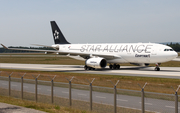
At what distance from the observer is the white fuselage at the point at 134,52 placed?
3789 cm

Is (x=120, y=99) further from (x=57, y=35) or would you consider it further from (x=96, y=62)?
(x=57, y=35)

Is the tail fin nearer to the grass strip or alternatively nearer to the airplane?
the airplane

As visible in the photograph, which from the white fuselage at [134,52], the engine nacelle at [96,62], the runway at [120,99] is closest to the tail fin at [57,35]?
the white fuselage at [134,52]

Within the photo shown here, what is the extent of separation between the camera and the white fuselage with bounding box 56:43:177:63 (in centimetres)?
3789

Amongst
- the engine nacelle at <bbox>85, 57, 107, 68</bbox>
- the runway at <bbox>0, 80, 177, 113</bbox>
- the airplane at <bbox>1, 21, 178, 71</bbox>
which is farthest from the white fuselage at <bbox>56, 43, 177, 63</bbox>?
the runway at <bbox>0, 80, 177, 113</bbox>

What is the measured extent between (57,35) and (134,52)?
20662 mm

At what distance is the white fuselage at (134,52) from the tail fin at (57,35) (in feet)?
24.9

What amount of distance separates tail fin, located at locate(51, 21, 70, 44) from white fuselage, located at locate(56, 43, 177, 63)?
24.9 feet

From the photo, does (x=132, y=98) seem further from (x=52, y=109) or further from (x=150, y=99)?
(x=52, y=109)

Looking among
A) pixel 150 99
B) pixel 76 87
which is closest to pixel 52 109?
pixel 76 87

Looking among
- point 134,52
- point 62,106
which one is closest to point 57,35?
point 134,52

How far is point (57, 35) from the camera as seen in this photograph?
5494 cm

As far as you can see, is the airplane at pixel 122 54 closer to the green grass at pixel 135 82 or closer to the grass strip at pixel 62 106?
the green grass at pixel 135 82

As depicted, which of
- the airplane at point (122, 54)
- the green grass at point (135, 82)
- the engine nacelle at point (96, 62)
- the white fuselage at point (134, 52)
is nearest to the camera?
the green grass at point (135, 82)
